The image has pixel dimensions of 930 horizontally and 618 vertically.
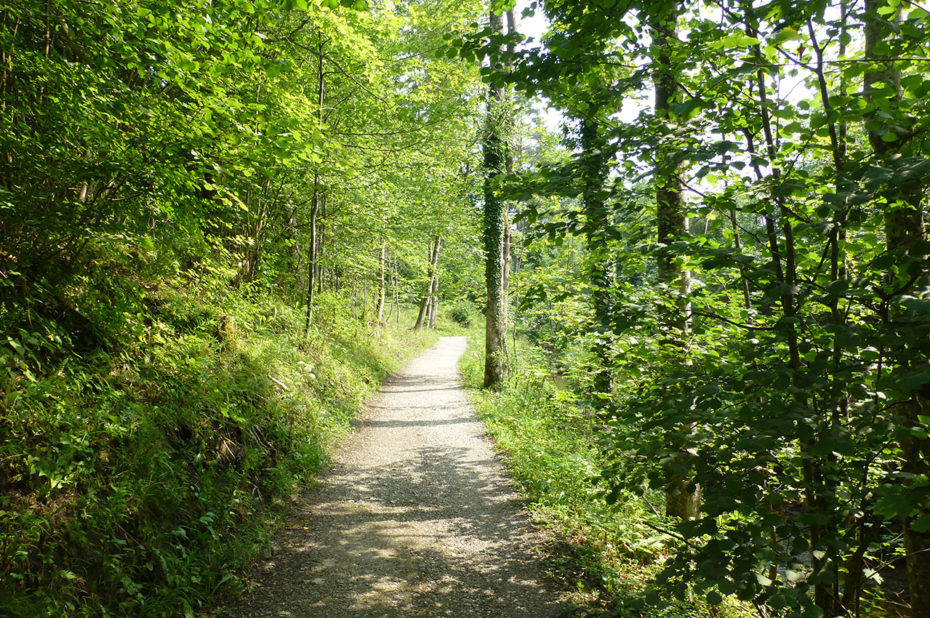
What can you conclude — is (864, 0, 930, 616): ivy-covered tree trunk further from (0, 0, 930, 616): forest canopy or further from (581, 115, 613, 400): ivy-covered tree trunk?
(581, 115, 613, 400): ivy-covered tree trunk

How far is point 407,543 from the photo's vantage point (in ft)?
16.9

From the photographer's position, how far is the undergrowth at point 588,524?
12.9 feet

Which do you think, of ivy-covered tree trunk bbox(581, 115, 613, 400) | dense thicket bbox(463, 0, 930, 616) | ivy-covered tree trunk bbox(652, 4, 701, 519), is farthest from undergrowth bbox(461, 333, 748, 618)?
ivy-covered tree trunk bbox(581, 115, 613, 400)

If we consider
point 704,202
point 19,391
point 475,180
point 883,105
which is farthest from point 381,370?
point 883,105

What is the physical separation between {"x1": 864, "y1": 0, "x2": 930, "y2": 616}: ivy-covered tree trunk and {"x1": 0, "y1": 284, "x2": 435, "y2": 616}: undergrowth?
4.76m

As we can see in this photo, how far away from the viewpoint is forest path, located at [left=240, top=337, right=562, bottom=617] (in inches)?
162

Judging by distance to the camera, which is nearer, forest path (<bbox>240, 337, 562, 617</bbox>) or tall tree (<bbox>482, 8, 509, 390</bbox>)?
forest path (<bbox>240, 337, 562, 617</bbox>)

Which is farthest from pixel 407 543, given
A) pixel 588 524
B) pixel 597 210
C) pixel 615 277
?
pixel 597 210

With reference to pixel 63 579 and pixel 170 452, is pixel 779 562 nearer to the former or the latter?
pixel 63 579

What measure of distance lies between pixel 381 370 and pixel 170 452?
999 centimetres

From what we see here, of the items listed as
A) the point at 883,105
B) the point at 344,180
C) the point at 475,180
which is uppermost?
the point at 475,180

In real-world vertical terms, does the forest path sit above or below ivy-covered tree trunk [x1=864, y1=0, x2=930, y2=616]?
below

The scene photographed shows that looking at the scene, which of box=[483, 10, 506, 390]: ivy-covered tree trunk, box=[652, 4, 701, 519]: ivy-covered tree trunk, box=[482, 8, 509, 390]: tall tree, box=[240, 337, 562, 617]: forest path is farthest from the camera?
box=[483, 10, 506, 390]: ivy-covered tree trunk

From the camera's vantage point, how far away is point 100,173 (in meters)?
3.80
